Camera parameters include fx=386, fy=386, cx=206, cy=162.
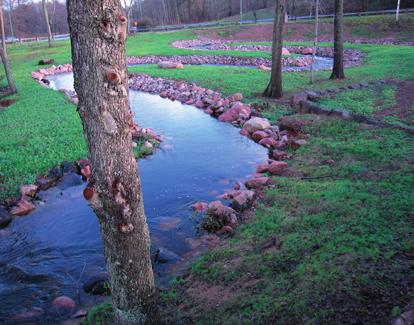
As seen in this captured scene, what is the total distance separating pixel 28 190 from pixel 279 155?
15.9 feet

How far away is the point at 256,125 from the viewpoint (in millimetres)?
9852

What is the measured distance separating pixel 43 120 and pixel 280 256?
950cm

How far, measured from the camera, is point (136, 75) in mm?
19891

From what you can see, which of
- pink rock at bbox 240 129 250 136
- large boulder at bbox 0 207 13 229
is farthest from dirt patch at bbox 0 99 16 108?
pink rock at bbox 240 129 250 136

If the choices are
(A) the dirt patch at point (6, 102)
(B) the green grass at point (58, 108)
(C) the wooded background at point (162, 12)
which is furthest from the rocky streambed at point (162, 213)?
(C) the wooded background at point (162, 12)

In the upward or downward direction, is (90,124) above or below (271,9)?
below

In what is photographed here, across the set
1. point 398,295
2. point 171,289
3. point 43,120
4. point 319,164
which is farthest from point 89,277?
point 43,120

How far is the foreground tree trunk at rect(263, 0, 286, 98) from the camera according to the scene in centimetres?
1148

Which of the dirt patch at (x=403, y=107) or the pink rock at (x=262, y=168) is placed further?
the dirt patch at (x=403, y=107)

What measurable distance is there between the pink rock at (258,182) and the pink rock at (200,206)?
90cm

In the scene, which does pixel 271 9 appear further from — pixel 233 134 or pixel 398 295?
pixel 398 295

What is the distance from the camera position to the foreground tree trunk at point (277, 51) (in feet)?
37.7

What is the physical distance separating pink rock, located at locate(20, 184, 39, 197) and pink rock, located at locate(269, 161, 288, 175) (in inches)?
173

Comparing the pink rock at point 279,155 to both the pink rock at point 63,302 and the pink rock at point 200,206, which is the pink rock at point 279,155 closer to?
the pink rock at point 200,206
